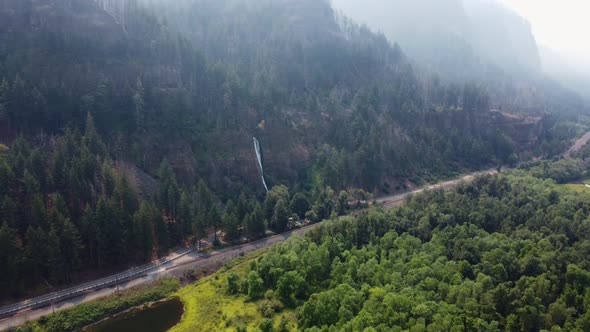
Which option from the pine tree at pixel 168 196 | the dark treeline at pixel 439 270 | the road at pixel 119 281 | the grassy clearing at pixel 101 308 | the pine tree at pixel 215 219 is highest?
A: the pine tree at pixel 168 196

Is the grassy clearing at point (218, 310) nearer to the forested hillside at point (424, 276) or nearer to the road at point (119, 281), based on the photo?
the forested hillside at point (424, 276)

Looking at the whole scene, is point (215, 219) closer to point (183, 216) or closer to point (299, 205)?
point (183, 216)

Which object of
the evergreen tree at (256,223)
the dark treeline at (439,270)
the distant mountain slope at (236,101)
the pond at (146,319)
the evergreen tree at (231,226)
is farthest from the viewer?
the distant mountain slope at (236,101)

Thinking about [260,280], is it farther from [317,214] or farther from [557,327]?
[557,327]

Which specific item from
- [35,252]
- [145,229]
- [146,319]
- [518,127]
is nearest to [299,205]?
[145,229]

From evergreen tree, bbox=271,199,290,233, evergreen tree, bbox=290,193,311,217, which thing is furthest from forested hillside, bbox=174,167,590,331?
evergreen tree, bbox=290,193,311,217

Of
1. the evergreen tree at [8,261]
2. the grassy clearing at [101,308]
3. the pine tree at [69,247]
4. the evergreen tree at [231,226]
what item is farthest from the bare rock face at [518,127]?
the evergreen tree at [8,261]
